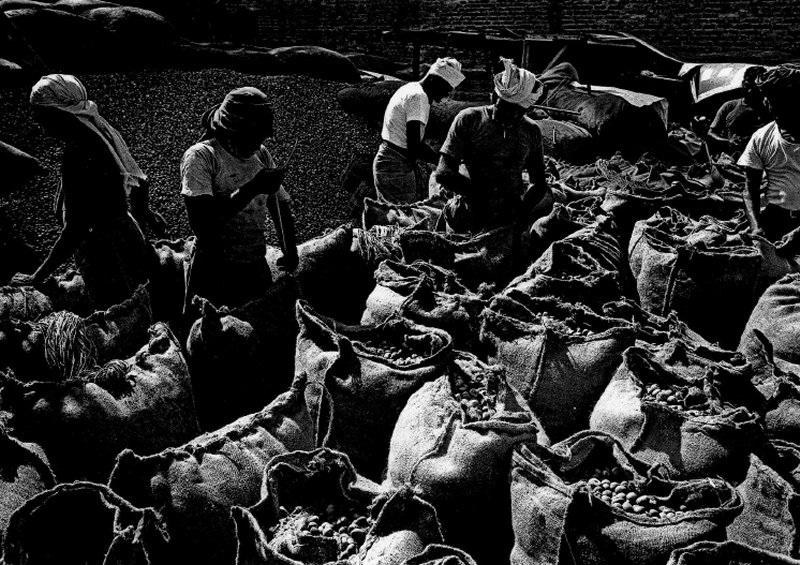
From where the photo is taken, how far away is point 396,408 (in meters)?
2.10

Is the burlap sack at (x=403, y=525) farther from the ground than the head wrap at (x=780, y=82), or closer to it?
closer to it

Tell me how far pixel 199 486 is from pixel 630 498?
3.46ft

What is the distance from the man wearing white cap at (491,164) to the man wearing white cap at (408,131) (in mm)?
769

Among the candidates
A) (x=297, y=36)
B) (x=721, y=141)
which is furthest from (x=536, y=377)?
(x=297, y=36)

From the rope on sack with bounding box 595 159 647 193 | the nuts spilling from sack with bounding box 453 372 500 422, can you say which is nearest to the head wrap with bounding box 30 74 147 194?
the nuts spilling from sack with bounding box 453 372 500 422

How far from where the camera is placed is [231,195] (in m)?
2.65

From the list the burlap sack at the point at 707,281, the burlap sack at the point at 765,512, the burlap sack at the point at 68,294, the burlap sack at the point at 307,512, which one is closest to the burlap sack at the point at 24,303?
the burlap sack at the point at 68,294

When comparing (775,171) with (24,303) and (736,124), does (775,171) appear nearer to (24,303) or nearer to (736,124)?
(24,303)

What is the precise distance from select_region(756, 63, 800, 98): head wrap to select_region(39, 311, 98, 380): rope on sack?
2848mm

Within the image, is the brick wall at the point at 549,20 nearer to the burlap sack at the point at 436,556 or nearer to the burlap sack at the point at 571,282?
the burlap sack at the point at 571,282

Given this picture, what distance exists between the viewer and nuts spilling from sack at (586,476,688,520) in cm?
161

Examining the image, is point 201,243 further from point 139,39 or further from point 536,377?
point 139,39

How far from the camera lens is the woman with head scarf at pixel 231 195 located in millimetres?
2545

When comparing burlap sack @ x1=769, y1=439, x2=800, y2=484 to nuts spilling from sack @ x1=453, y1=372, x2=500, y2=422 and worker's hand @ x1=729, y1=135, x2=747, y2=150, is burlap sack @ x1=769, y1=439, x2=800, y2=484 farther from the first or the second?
worker's hand @ x1=729, y1=135, x2=747, y2=150
